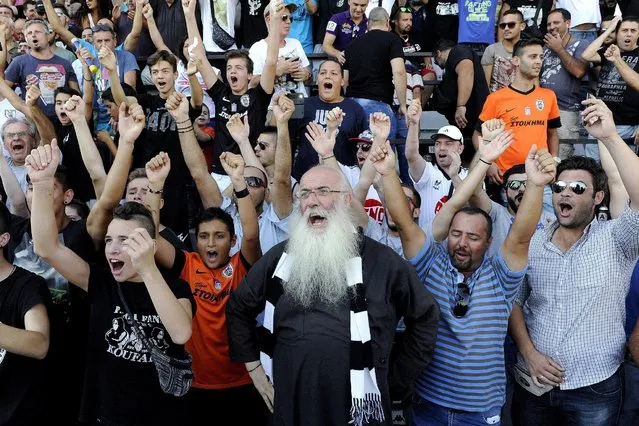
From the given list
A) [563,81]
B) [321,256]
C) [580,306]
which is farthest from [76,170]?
[563,81]

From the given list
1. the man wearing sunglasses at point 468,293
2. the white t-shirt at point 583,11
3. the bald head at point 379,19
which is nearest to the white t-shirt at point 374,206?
the man wearing sunglasses at point 468,293

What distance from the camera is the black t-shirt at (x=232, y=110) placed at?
6.12m

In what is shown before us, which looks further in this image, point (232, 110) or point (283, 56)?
point (283, 56)

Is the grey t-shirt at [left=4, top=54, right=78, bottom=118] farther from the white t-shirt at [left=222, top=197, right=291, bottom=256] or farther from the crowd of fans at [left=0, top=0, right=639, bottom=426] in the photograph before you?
the white t-shirt at [left=222, top=197, right=291, bottom=256]

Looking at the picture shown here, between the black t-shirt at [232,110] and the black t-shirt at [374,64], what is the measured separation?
129cm

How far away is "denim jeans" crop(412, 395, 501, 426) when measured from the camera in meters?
3.56

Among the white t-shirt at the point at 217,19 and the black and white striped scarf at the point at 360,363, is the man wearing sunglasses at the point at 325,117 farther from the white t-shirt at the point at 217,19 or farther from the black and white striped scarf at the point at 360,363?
the black and white striped scarf at the point at 360,363

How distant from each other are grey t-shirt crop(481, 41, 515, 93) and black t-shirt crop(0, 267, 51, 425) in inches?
222

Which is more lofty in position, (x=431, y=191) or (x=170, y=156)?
(x=170, y=156)

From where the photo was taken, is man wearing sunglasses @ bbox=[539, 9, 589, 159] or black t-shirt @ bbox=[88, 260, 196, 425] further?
man wearing sunglasses @ bbox=[539, 9, 589, 159]

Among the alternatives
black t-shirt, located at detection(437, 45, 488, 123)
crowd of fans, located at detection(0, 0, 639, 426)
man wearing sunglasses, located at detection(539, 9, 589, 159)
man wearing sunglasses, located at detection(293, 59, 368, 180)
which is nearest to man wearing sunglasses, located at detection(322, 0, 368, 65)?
black t-shirt, located at detection(437, 45, 488, 123)

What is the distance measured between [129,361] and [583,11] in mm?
7223

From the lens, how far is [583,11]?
8555mm

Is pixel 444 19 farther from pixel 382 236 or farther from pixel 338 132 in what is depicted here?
pixel 382 236
